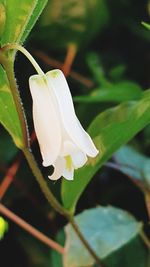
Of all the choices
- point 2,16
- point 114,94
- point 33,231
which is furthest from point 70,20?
point 2,16

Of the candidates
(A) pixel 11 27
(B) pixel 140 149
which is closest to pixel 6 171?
(B) pixel 140 149

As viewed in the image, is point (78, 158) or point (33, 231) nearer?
point (78, 158)

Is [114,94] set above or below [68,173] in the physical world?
below

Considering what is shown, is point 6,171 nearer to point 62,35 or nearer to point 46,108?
point 62,35

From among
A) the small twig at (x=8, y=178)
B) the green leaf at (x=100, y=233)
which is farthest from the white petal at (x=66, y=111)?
the small twig at (x=8, y=178)

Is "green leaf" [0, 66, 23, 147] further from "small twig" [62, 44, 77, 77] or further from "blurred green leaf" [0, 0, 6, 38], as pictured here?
"small twig" [62, 44, 77, 77]

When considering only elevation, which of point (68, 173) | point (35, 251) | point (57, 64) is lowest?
point (35, 251)

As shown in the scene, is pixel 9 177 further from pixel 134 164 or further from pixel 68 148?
pixel 68 148
